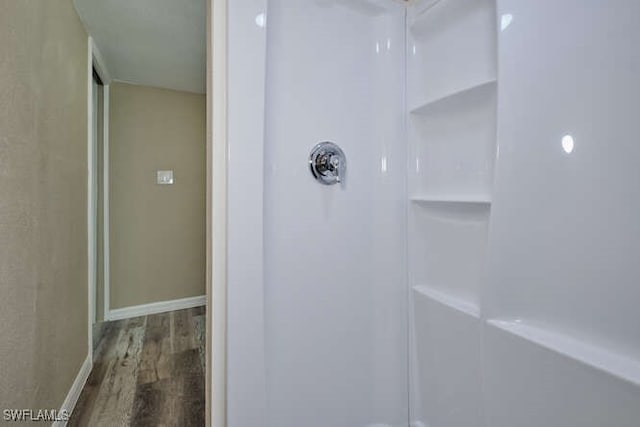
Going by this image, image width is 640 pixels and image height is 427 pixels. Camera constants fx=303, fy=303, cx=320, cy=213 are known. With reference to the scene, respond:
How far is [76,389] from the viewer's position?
5.49ft

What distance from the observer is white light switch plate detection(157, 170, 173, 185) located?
299 cm

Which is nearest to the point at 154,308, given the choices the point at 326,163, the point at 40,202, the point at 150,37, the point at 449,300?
the point at 40,202

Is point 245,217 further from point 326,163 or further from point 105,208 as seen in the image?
point 105,208

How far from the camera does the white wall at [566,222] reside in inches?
27.5

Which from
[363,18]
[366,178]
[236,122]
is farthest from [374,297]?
[363,18]

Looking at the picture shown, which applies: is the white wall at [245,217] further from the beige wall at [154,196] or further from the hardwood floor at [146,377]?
the beige wall at [154,196]

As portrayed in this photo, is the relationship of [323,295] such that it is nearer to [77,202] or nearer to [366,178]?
[366,178]

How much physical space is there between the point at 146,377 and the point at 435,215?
1.99m

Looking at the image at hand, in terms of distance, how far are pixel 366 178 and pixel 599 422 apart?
0.95m

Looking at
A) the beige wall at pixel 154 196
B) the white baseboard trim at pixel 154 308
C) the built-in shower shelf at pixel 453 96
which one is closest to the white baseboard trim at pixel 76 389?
the white baseboard trim at pixel 154 308

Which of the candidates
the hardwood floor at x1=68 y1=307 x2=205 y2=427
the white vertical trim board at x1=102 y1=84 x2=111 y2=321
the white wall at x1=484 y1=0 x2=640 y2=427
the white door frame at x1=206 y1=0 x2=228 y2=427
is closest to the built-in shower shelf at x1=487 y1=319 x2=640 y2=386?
the white wall at x1=484 y1=0 x2=640 y2=427

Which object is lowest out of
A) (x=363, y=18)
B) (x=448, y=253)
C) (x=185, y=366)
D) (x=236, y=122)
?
(x=185, y=366)

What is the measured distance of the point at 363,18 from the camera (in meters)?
1.24

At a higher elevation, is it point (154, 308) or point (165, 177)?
point (165, 177)
